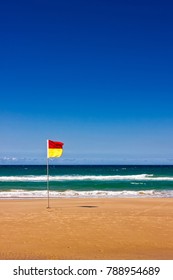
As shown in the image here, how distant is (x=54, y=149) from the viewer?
1720cm

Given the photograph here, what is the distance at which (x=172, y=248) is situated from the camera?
9.73 metres

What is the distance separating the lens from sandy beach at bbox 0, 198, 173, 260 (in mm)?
9234

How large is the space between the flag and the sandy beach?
7.78ft

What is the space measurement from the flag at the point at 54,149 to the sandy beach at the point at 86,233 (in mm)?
2371

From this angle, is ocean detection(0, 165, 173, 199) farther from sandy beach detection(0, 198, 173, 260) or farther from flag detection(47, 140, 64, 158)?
sandy beach detection(0, 198, 173, 260)

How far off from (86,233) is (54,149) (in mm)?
6214

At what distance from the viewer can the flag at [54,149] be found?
17.1 metres

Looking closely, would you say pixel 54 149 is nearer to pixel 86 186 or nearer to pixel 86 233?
pixel 86 233

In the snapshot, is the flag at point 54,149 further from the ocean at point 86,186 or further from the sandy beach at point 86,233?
the ocean at point 86,186

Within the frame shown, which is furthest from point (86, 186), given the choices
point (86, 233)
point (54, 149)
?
point (86, 233)

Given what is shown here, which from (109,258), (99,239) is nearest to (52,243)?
(99,239)

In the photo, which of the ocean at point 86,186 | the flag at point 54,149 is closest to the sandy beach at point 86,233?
the flag at point 54,149
